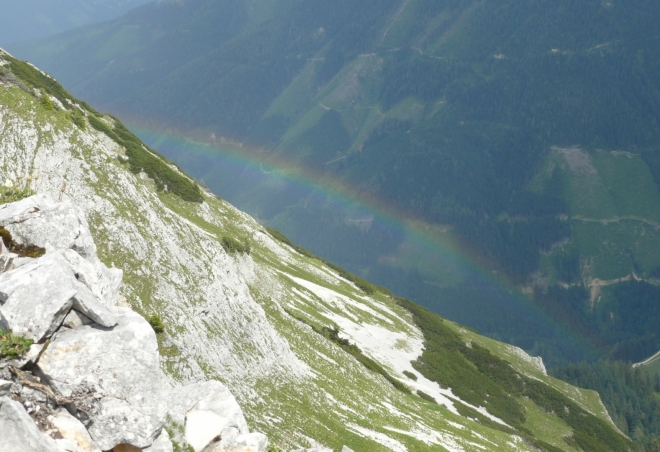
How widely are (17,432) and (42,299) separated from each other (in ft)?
14.4

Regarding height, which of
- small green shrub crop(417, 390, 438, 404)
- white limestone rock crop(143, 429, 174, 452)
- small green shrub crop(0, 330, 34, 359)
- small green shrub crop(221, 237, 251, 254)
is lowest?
white limestone rock crop(143, 429, 174, 452)

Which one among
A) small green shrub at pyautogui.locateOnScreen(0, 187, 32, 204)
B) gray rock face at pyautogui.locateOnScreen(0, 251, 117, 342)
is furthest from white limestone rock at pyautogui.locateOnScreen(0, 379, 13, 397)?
small green shrub at pyautogui.locateOnScreen(0, 187, 32, 204)

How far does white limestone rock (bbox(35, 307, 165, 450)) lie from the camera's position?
56.4ft

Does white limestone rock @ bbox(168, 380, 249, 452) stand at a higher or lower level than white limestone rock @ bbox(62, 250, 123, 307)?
lower

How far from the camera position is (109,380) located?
58.5ft

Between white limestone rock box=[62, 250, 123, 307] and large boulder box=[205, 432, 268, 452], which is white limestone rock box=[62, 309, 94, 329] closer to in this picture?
white limestone rock box=[62, 250, 123, 307]

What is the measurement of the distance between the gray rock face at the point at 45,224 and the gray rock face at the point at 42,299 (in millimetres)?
3517

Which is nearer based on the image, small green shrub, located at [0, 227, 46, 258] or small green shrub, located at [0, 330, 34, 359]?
small green shrub, located at [0, 330, 34, 359]

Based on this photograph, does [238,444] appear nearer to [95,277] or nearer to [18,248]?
[95,277]

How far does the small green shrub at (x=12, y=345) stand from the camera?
16272 mm

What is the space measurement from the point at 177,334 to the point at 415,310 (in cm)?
10205

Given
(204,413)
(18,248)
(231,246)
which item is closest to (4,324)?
(18,248)

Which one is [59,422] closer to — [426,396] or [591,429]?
[426,396]

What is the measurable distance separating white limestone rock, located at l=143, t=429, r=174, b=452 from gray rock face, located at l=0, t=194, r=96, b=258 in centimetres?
908
